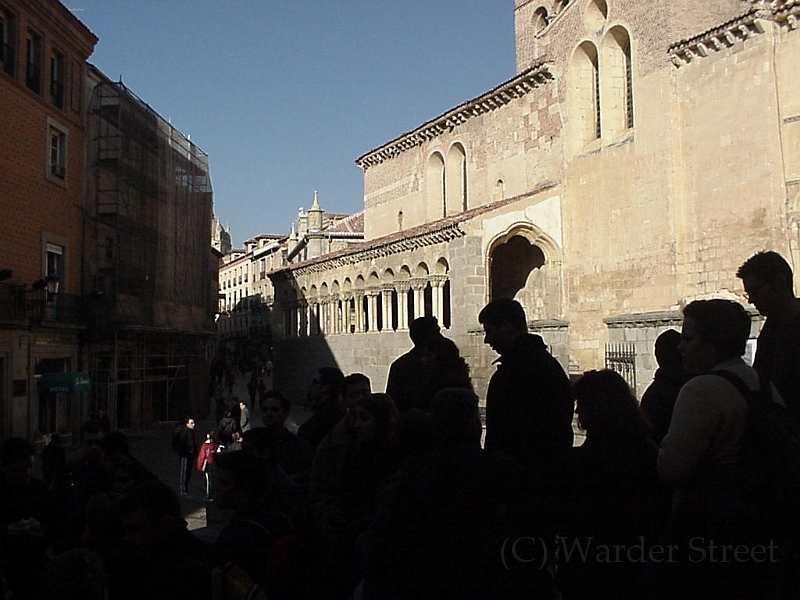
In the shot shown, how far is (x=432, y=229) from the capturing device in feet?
77.8

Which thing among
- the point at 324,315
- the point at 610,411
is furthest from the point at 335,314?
the point at 610,411

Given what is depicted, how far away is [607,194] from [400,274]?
8.21 meters

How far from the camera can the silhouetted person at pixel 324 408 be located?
6.17 m

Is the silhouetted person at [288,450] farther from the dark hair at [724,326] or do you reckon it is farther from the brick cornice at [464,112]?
the brick cornice at [464,112]

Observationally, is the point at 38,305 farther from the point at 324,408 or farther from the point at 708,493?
the point at 708,493

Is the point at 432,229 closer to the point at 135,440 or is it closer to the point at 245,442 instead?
the point at 135,440

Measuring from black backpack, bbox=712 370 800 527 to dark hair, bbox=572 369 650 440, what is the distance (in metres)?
0.58

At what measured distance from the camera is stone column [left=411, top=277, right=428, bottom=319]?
24938 millimetres

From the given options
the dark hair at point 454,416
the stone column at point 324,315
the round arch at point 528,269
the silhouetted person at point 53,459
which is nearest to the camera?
the dark hair at point 454,416

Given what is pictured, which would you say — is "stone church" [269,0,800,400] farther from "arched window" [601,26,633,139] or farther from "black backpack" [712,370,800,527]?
"black backpack" [712,370,800,527]

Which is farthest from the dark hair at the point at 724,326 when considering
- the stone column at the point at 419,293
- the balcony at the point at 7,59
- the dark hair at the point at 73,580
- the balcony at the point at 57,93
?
the stone column at the point at 419,293

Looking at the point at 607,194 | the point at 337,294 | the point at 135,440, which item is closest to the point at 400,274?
the point at 337,294

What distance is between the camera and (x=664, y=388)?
4.66 metres

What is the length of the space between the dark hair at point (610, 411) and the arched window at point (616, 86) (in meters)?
18.4
